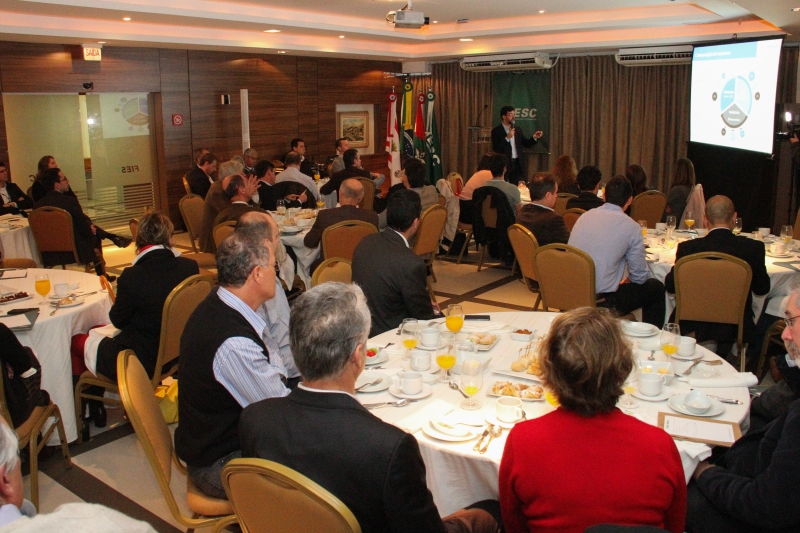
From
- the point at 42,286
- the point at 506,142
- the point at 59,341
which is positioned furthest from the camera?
the point at 506,142

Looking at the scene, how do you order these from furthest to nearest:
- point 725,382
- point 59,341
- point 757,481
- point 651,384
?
point 59,341, point 725,382, point 651,384, point 757,481

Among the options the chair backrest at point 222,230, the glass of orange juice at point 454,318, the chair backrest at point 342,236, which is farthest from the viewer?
the chair backrest at point 342,236

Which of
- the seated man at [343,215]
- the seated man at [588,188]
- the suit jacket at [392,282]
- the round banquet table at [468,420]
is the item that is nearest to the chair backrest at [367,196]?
the seated man at [343,215]

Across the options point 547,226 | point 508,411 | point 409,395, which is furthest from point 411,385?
point 547,226

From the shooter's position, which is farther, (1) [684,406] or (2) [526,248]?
(2) [526,248]

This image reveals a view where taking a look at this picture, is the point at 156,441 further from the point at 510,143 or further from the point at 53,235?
the point at 510,143

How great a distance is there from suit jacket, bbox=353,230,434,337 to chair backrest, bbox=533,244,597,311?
4.16 ft

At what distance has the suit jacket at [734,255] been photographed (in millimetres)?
4359

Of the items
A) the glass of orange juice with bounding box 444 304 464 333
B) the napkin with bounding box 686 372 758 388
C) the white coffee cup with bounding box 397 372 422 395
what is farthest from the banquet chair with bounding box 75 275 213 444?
the napkin with bounding box 686 372 758 388

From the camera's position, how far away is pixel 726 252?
14.5 feet

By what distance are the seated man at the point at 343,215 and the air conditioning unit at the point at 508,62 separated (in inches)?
255

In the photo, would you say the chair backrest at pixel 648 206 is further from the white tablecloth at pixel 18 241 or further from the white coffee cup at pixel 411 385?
the white tablecloth at pixel 18 241

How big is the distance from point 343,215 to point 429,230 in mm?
1140

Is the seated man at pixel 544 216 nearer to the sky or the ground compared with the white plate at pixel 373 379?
nearer to the sky
